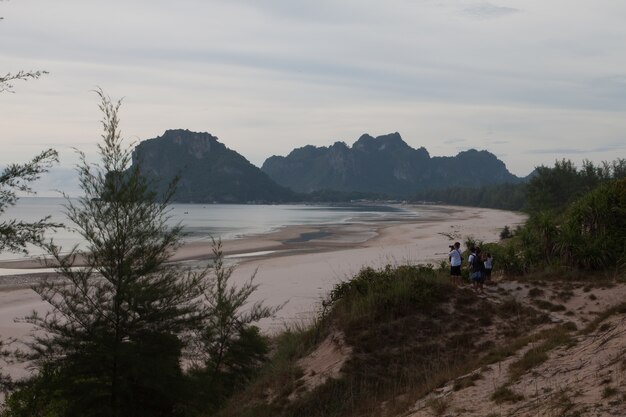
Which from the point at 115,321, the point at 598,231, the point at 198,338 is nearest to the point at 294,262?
the point at 598,231

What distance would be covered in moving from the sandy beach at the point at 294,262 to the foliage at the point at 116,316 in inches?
305

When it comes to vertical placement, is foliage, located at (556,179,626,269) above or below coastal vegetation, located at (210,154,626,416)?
above

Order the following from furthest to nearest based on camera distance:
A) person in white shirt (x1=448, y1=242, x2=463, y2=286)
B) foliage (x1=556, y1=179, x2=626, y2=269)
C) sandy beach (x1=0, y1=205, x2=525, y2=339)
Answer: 1. sandy beach (x1=0, y1=205, x2=525, y2=339)
2. foliage (x1=556, y1=179, x2=626, y2=269)
3. person in white shirt (x1=448, y1=242, x2=463, y2=286)

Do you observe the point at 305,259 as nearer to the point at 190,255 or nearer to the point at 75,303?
the point at 190,255

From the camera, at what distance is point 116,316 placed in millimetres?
11008

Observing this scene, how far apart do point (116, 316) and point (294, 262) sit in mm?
31280

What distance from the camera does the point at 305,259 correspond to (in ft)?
144

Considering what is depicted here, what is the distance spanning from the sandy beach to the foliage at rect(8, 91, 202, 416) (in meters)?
7.74

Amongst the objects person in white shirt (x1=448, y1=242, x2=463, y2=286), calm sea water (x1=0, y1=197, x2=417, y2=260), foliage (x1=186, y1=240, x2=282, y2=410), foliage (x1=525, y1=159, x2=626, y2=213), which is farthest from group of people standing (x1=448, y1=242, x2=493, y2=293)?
foliage (x1=525, y1=159, x2=626, y2=213)

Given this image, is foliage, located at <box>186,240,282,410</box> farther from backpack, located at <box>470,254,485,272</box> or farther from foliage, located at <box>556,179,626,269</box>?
foliage, located at <box>556,179,626,269</box>

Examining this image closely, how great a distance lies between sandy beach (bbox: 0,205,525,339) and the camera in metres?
26.8

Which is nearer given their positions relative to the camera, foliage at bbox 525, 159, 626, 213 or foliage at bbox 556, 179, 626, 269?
foliage at bbox 556, 179, 626, 269

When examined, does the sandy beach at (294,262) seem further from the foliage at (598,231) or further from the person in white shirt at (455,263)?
the foliage at (598,231)

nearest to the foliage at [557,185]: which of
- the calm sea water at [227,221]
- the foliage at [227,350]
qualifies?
the calm sea water at [227,221]
